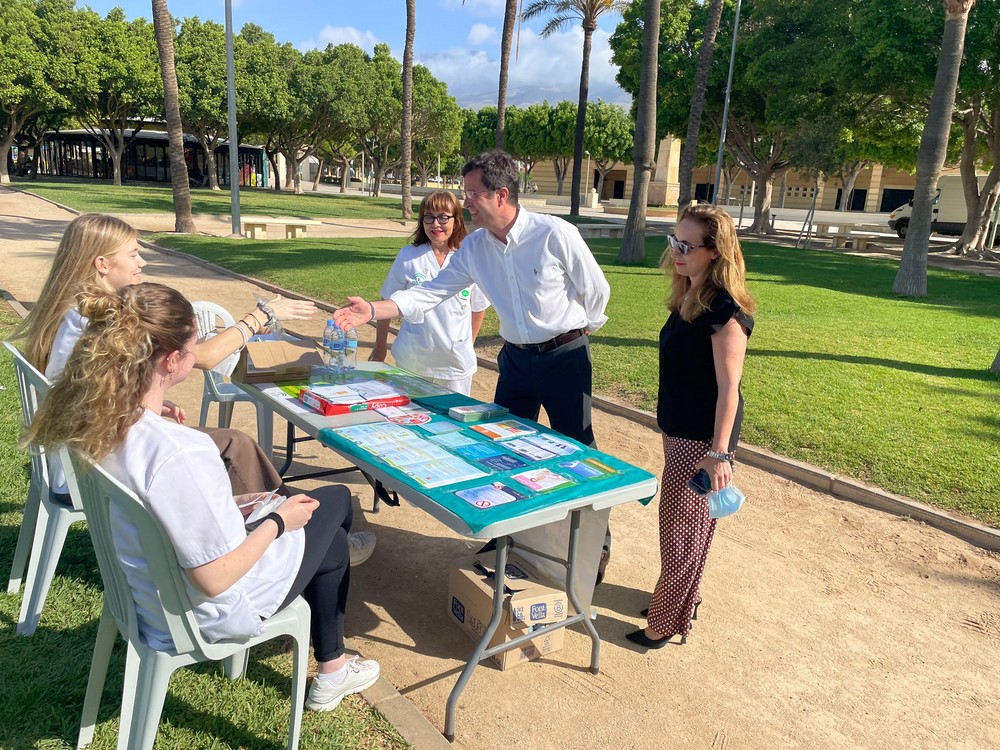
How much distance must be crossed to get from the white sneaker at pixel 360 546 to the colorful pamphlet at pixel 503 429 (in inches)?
46.0

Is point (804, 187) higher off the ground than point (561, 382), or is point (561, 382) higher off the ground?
point (804, 187)

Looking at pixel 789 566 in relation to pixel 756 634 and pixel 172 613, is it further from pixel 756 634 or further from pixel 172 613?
pixel 172 613

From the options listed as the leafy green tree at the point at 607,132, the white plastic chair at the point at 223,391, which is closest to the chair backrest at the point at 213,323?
the white plastic chair at the point at 223,391

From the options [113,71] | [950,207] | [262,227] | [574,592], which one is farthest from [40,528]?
[950,207]

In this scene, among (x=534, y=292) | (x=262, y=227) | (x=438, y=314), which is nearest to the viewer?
(x=534, y=292)

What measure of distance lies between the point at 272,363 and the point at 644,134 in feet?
44.8

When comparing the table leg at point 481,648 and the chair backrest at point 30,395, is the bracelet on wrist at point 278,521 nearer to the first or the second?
the table leg at point 481,648

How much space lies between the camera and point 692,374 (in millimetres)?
3250

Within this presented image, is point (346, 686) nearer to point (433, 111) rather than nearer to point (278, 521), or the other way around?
point (278, 521)

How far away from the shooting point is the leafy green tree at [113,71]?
34.9m

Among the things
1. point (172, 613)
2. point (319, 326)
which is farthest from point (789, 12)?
point (172, 613)

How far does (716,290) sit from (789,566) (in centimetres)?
208

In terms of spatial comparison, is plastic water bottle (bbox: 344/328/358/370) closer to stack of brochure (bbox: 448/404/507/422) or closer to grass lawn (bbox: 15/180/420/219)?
stack of brochure (bbox: 448/404/507/422)

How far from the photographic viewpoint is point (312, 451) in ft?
18.8
